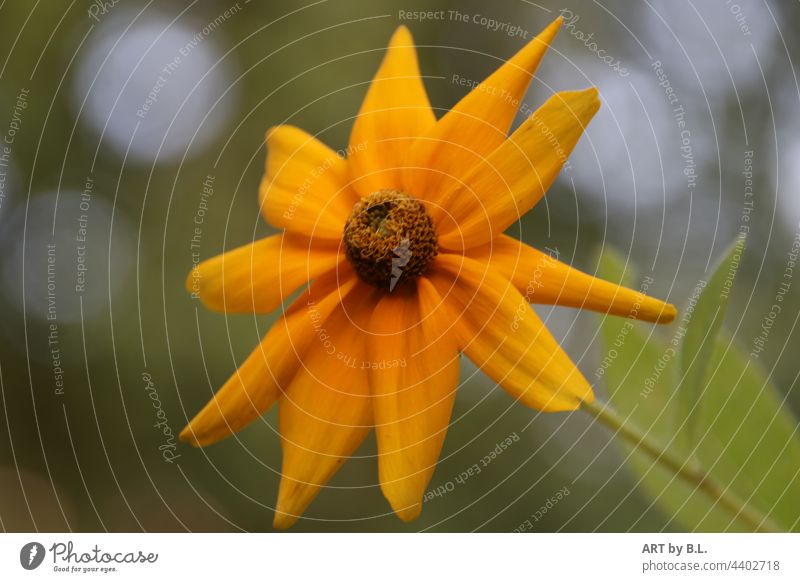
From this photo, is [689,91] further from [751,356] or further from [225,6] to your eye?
[225,6]

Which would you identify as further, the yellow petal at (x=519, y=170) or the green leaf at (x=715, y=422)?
the green leaf at (x=715, y=422)

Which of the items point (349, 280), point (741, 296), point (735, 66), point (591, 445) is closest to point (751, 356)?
point (741, 296)

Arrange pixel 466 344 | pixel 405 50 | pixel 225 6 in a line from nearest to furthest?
pixel 466 344
pixel 405 50
pixel 225 6

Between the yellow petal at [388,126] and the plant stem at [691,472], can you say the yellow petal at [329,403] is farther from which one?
the plant stem at [691,472]

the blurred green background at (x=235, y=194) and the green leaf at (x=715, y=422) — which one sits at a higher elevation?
the blurred green background at (x=235, y=194)

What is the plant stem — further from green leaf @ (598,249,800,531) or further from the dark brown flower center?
the dark brown flower center

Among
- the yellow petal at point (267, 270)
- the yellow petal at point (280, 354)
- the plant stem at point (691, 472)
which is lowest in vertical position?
the plant stem at point (691, 472)

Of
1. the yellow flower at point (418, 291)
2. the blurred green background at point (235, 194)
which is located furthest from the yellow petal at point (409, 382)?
the blurred green background at point (235, 194)
